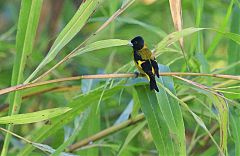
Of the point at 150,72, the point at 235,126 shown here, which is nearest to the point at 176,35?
the point at 150,72

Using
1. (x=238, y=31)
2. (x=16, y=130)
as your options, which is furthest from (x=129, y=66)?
(x=16, y=130)

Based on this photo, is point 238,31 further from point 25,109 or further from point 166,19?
point 166,19

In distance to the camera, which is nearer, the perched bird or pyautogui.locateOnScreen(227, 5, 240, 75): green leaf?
the perched bird

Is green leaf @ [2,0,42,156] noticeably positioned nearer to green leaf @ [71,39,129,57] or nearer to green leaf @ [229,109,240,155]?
green leaf @ [71,39,129,57]

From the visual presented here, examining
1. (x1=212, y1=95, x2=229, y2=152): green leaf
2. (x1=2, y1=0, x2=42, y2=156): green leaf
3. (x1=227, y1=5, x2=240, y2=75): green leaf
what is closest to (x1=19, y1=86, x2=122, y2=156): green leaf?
(x1=2, y1=0, x2=42, y2=156): green leaf

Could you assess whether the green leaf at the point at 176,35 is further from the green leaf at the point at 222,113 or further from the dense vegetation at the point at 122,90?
the green leaf at the point at 222,113

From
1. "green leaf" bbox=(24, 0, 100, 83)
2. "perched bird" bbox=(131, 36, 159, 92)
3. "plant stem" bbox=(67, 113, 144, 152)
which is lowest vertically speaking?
"plant stem" bbox=(67, 113, 144, 152)

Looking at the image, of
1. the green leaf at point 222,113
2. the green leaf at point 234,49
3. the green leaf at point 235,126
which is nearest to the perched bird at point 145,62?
the green leaf at point 222,113

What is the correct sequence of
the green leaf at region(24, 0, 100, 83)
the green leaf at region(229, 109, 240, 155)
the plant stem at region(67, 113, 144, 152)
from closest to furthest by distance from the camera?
the green leaf at region(24, 0, 100, 83), the green leaf at region(229, 109, 240, 155), the plant stem at region(67, 113, 144, 152)
